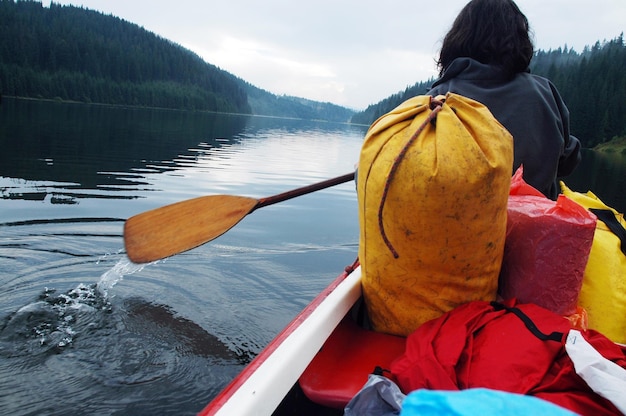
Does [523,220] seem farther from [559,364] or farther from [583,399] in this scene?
[583,399]

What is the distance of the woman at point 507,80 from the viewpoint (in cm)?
241

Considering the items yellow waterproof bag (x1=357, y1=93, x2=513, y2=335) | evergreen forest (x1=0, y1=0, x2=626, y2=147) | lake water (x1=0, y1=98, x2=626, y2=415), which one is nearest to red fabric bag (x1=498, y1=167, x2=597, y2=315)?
yellow waterproof bag (x1=357, y1=93, x2=513, y2=335)

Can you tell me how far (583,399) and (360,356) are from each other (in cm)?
98

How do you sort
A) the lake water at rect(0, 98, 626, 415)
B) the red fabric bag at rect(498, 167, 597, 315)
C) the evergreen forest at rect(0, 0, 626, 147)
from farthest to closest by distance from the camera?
the evergreen forest at rect(0, 0, 626, 147)
the lake water at rect(0, 98, 626, 415)
the red fabric bag at rect(498, 167, 597, 315)

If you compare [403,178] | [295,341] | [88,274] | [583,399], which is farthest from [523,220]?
[88,274]

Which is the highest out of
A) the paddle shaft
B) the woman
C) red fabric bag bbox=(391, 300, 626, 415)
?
the woman

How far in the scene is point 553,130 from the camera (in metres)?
2.48

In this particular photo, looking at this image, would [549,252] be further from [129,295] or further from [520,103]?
[129,295]

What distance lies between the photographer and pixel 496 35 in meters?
2.43

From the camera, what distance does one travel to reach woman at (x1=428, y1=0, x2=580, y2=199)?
241cm

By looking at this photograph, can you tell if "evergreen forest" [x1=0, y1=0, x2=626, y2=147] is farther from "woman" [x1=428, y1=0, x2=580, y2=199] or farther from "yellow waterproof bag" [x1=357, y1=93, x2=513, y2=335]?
"yellow waterproof bag" [x1=357, y1=93, x2=513, y2=335]

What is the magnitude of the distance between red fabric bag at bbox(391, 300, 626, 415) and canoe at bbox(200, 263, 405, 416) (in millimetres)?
308

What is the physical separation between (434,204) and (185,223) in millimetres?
2054

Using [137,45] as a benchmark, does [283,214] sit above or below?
below
